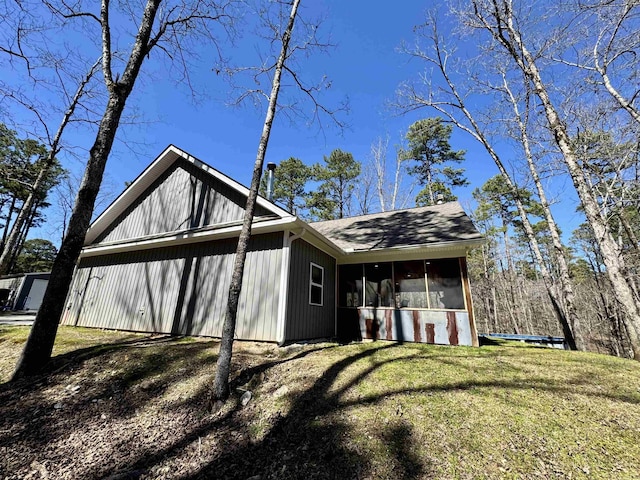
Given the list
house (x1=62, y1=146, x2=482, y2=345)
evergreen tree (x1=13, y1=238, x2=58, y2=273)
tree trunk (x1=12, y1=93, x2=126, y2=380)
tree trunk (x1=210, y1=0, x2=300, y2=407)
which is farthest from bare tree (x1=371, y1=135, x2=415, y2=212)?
evergreen tree (x1=13, y1=238, x2=58, y2=273)

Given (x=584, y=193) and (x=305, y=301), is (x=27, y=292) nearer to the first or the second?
(x=305, y=301)

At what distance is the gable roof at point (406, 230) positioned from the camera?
8.11 m

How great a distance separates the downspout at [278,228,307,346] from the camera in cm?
648

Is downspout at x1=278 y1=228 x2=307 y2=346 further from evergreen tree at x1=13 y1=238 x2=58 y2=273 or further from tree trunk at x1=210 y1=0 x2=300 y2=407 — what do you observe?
evergreen tree at x1=13 y1=238 x2=58 y2=273

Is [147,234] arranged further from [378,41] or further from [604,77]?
[604,77]

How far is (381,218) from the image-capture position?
12125 mm

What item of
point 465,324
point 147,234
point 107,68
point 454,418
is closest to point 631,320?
point 465,324

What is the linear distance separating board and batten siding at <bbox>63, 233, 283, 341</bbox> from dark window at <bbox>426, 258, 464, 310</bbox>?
15.4ft

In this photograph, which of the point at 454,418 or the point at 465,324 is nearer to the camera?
the point at 454,418

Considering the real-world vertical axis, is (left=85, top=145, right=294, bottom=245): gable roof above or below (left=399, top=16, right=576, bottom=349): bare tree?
below

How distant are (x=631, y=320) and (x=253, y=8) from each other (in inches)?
425

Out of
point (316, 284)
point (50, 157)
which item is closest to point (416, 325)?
point (316, 284)

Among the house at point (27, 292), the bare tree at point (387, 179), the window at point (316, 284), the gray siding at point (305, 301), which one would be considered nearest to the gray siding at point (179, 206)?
the gray siding at point (305, 301)

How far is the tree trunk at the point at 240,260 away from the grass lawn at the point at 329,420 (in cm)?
36
